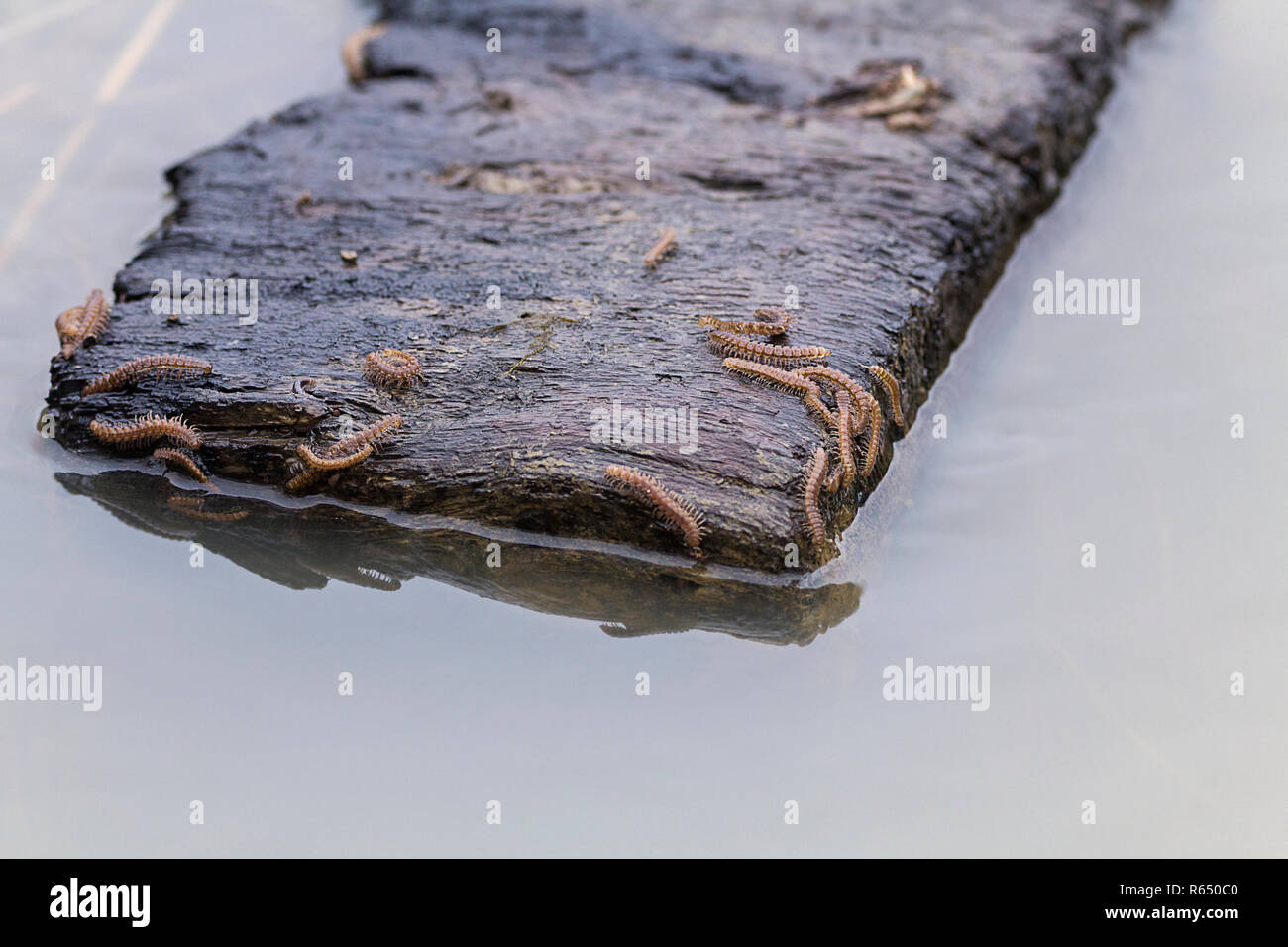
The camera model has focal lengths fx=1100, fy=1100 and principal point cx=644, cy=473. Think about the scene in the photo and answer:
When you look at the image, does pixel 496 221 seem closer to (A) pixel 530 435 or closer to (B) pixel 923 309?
(A) pixel 530 435

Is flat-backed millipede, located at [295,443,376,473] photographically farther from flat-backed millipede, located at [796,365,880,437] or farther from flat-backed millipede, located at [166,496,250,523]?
flat-backed millipede, located at [796,365,880,437]

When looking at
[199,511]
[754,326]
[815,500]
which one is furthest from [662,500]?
[199,511]

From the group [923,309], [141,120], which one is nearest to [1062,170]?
[923,309]

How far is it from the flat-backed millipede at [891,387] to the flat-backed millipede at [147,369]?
3.90 m

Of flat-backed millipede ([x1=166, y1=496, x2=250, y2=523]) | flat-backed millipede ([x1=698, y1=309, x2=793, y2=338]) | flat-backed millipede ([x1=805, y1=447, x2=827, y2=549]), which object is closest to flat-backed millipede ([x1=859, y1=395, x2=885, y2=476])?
flat-backed millipede ([x1=805, y1=447, x2=827, y2=549])

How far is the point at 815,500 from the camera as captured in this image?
5770mm

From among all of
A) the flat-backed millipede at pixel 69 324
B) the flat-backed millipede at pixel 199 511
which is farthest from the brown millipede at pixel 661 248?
the flat-backed millipede at pixel 69 324

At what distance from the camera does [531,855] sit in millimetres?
4836

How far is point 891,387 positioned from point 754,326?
0.89 meters

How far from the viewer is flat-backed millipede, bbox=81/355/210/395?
6395 mm

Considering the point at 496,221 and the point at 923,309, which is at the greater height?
the point at 496,221

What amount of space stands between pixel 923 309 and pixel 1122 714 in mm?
2845

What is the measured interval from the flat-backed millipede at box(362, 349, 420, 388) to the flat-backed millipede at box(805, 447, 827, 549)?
2.32m

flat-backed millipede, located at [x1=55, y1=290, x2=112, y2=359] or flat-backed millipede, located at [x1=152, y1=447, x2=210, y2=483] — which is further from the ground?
flat-backed millipede, located at [x1=55, y1=290, x2=112, y2=359]
